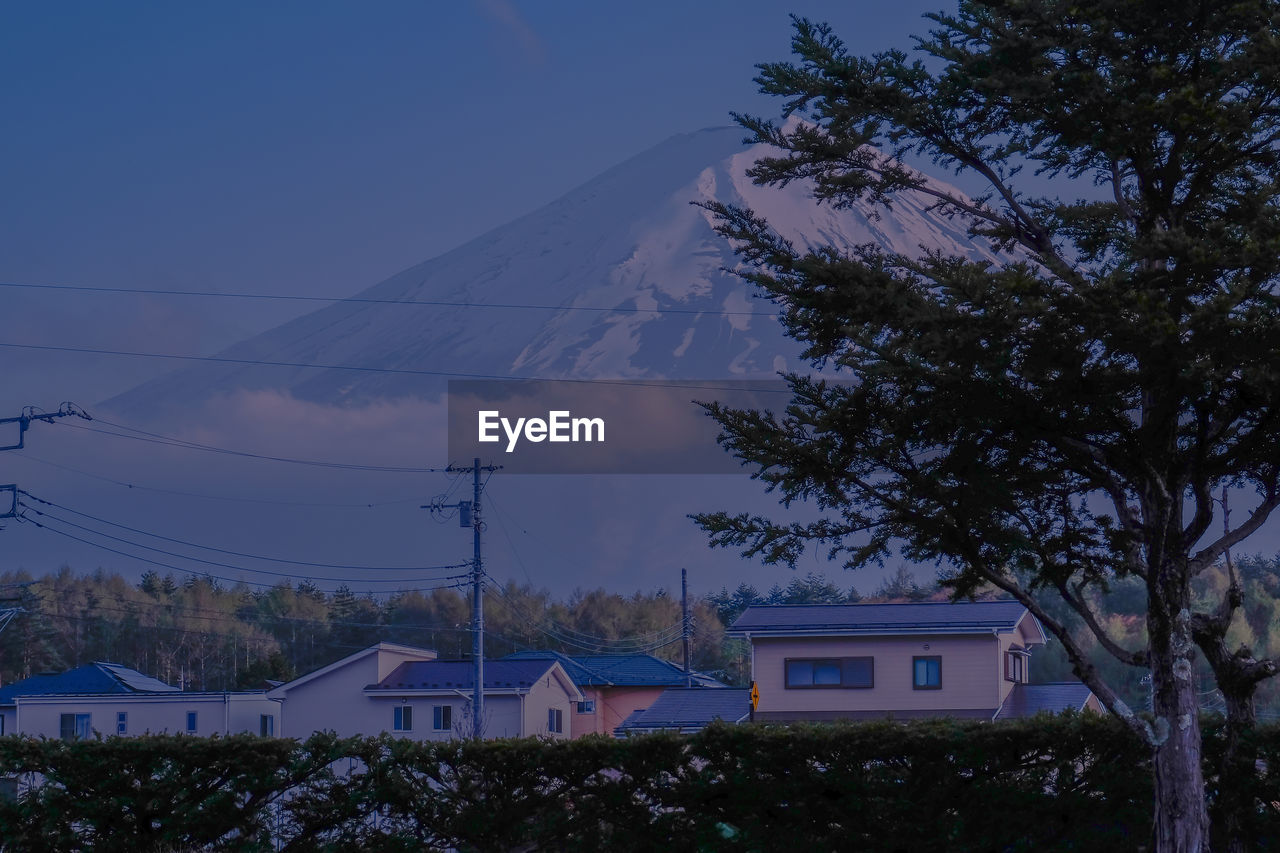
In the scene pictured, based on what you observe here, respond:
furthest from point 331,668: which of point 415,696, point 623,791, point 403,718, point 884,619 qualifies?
point 623,791

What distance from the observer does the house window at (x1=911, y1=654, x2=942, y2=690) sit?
35094 millimetres

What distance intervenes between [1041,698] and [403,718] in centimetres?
2370

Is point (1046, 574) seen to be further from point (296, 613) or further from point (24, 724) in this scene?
point (296, 613)

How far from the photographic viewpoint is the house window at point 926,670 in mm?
35094

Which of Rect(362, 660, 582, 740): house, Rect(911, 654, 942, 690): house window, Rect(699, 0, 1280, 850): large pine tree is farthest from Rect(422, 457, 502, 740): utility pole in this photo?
Rect(699, 0, 1280, 850): large pine tree

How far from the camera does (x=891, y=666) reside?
35188 millimetres

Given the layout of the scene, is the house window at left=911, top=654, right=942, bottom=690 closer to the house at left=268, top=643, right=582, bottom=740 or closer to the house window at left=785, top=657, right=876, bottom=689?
the house window at left=785, top=657, right=876, bottom=689

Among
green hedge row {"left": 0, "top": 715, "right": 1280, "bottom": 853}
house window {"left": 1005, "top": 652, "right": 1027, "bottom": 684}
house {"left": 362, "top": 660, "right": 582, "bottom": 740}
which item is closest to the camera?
green hedge row {"left": 0, "top": 715, "right": 1280, "bottom": 853}

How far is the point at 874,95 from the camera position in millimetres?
12633

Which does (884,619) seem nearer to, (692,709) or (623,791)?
(692,709)

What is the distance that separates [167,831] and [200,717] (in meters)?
39.9

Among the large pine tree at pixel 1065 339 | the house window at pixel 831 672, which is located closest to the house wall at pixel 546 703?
the house window at pixel 831 672

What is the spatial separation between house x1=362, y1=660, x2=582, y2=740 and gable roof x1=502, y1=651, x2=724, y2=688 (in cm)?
461

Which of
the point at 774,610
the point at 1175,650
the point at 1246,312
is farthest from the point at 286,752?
the point at 774,610
